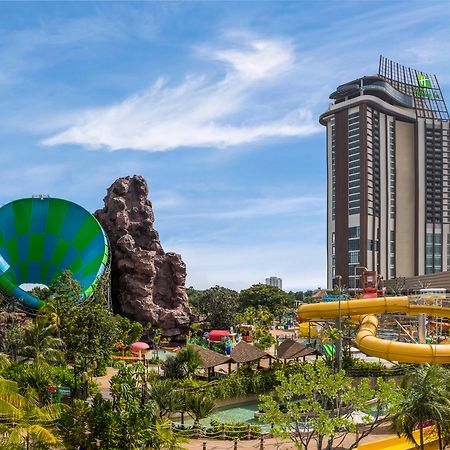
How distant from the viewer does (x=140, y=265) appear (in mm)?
66125

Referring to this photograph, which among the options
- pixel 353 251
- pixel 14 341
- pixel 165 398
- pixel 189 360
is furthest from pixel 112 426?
pixel 353 251

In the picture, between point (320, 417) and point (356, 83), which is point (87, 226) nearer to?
point (320, 417)

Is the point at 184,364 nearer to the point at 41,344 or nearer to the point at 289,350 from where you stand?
the point at 289,350

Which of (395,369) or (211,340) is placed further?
(211,340)

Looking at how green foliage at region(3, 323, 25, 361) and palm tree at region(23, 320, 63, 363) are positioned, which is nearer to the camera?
palm tree at region(23, 320, 63, 363)

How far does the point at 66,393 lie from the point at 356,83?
429 ft

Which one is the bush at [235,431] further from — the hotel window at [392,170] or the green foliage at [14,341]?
the hotel window at [392,170]

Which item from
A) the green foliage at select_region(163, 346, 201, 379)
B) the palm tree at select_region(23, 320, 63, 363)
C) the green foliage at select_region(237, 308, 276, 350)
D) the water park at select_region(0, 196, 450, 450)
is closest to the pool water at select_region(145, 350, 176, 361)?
the water park at select_region(0, 196, 450, 450)

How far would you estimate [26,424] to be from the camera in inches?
790

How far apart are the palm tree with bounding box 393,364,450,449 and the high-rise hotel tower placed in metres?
117

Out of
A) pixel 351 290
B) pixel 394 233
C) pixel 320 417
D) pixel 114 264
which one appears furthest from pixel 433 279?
pixel 320 417

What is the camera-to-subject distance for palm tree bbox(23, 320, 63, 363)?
116ft

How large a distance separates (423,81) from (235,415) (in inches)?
6100

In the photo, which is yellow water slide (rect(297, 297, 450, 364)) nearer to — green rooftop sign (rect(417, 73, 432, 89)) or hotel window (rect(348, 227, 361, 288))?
hotel window (rect(348, 227, 361, 288))
